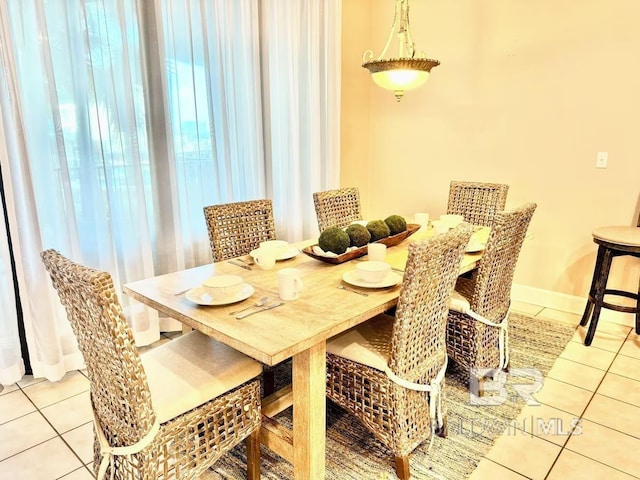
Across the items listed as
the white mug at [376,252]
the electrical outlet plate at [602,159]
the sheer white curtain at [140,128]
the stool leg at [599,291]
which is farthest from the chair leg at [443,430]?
the electrical outlet plate at [602,159]

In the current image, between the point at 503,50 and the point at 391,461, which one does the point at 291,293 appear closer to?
the point at 391,461

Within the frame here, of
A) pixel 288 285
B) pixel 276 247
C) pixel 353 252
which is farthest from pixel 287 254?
pixel 288 285

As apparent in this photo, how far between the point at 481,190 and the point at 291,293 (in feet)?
6.43

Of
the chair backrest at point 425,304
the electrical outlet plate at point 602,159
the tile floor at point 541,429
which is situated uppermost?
the electrical outlet plate at point 602,159

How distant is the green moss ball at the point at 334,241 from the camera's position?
2027 mm

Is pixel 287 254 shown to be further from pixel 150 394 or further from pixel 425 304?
pixel 150 394

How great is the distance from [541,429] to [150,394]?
1727mm

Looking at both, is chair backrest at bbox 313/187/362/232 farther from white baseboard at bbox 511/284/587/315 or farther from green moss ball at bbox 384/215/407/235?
white baseboard at bbox 511/284/587/315

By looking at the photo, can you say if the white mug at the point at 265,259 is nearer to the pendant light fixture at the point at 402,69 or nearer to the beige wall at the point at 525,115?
the pendant light fixture at the point at 402,69

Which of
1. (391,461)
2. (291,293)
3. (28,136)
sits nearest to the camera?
(291,293)

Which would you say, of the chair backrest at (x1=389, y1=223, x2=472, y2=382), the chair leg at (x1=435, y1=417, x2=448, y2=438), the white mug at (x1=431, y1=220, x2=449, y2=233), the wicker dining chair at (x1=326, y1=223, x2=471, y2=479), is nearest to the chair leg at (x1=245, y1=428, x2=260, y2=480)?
the wicker dining chair at (x1=326, y1=223, x2=471, y2=479)

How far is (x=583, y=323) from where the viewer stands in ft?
9.84

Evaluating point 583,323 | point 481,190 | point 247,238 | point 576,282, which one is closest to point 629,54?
point 481,190

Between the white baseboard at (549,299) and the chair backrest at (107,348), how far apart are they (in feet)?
10.2
